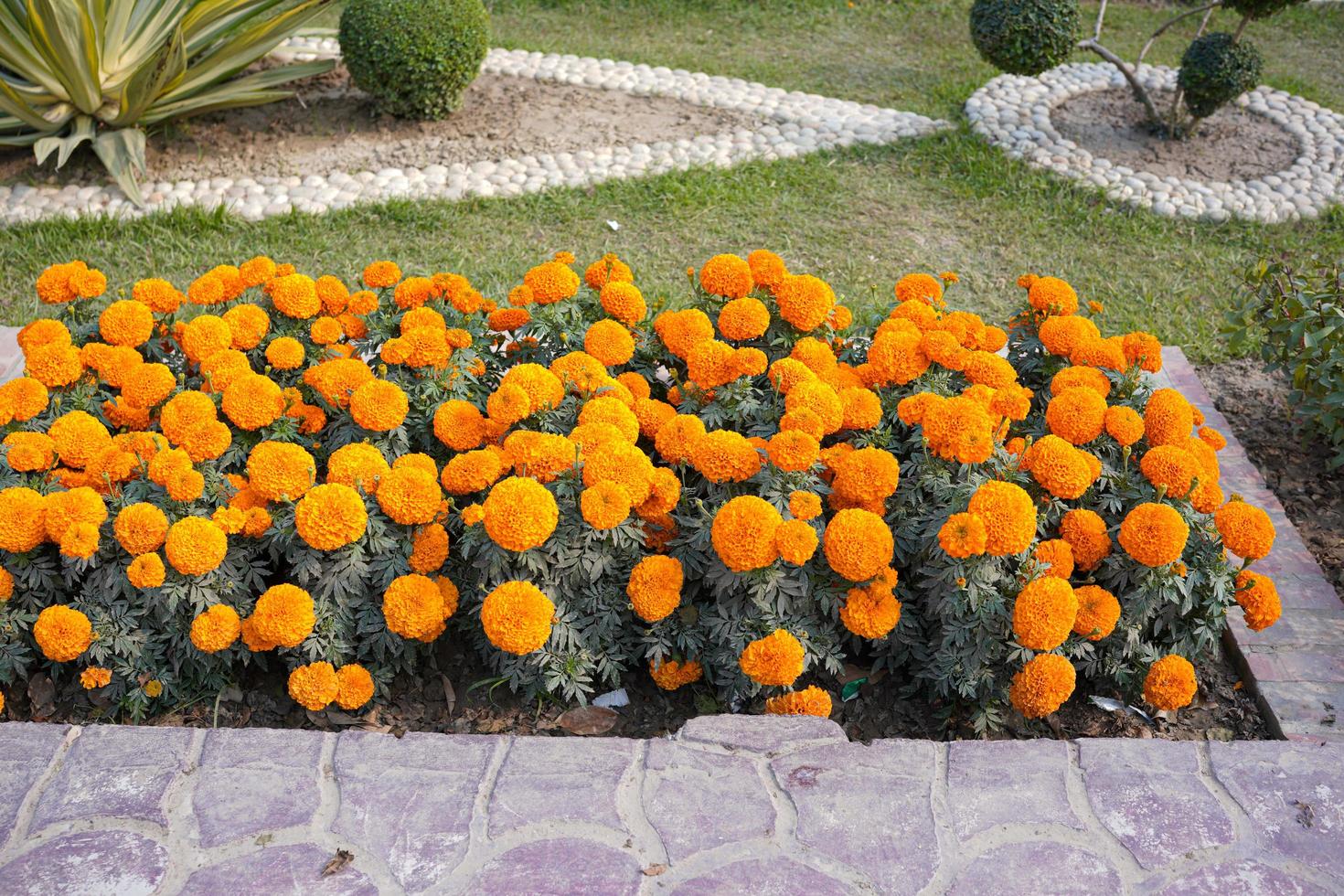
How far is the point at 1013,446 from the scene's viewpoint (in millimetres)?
2613

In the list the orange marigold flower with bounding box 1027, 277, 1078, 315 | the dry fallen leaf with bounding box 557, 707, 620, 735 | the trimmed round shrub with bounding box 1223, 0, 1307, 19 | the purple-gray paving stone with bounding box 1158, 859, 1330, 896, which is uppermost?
the trimmed round shrub with bounding box 1223, 0, 1307, 19

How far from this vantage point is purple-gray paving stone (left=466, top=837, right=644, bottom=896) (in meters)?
1.93

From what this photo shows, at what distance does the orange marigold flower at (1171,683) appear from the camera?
2.41 meters

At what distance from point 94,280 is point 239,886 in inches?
70.2

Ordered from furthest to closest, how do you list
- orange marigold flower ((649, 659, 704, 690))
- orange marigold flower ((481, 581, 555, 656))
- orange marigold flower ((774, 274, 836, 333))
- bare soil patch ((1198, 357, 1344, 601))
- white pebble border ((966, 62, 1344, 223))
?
white pebble border ((966, 62, 1344, 223))
bare soil patch ((1198, 357, 1344, 601))
orange marigold flower ((774, 274, 836, 333))
orange marigold flower ((649, 659, 704, 690))
orange marigold flower ((481, 581, 555, 656))

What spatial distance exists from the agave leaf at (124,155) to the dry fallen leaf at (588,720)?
3.87 meters

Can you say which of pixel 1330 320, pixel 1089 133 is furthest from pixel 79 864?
pixel 1089 133

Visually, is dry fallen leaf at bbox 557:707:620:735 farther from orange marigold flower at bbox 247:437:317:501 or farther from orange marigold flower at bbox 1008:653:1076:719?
orange marigold flower at bbox 1008:653:1076:719

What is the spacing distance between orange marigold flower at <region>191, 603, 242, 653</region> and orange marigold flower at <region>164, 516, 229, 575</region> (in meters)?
0.10

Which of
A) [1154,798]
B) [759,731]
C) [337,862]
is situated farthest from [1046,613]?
[337,862]

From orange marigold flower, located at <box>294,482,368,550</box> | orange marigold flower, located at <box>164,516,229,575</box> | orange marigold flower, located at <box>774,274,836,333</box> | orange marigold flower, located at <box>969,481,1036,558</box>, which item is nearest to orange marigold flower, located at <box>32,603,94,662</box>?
orange marigold flower, located at <box>164,516,229,575</box>

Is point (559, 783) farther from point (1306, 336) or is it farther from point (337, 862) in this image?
point (1306, 336)

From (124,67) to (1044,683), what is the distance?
5362 millimetres

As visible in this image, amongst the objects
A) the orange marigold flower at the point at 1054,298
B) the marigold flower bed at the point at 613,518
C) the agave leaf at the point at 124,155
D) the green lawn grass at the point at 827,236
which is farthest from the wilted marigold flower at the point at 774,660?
the agave leaf at the point at 124,155
